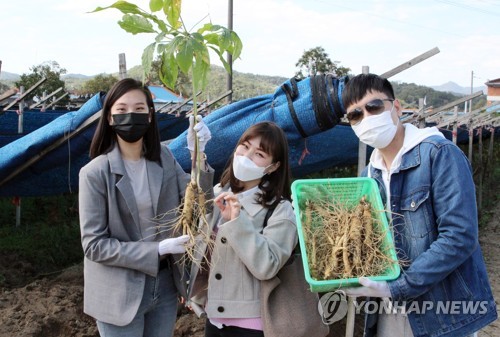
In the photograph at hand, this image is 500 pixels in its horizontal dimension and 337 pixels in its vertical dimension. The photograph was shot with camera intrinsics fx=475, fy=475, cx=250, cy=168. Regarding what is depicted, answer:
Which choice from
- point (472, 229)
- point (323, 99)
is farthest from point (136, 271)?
point (323, 99)

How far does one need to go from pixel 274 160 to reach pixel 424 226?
619 millimetres

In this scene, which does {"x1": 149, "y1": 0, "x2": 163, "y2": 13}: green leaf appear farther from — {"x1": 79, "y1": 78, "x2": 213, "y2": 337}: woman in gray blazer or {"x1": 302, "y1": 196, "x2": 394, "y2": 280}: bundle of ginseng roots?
{"x1": 302, "y1": 196, "x2": 394, "y2": 280}: bundle of ginseng roots

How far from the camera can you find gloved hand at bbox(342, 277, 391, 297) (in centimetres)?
140

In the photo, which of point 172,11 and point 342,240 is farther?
point 172,11

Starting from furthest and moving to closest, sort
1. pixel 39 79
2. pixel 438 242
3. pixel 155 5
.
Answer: pixel 39 79 → pixel 155 5 → pixel 438 242

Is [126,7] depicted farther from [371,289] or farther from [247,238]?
[371,289]

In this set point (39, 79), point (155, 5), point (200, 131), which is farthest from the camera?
point (39, 79)

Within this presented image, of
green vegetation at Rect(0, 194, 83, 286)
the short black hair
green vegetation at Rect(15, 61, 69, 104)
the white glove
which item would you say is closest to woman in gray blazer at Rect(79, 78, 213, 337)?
the white glove

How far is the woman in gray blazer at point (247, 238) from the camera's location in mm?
1680

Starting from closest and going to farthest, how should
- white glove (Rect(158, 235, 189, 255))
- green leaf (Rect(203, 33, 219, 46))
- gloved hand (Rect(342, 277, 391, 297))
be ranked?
gloved hand (Rect(342, 277, 391, 297)) → white glove (Rect(158, 235, 189, 255)) → green leaf (Rect(203, 33, 219, 46))

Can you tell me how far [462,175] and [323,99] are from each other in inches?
52.7

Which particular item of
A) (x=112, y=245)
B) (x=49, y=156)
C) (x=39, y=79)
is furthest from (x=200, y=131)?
(x=39, y=79)

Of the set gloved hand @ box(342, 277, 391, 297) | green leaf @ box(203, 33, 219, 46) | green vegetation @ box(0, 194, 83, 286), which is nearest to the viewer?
gloved hand @ box(342, 277, 391, 297)

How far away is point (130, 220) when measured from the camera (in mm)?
1801
